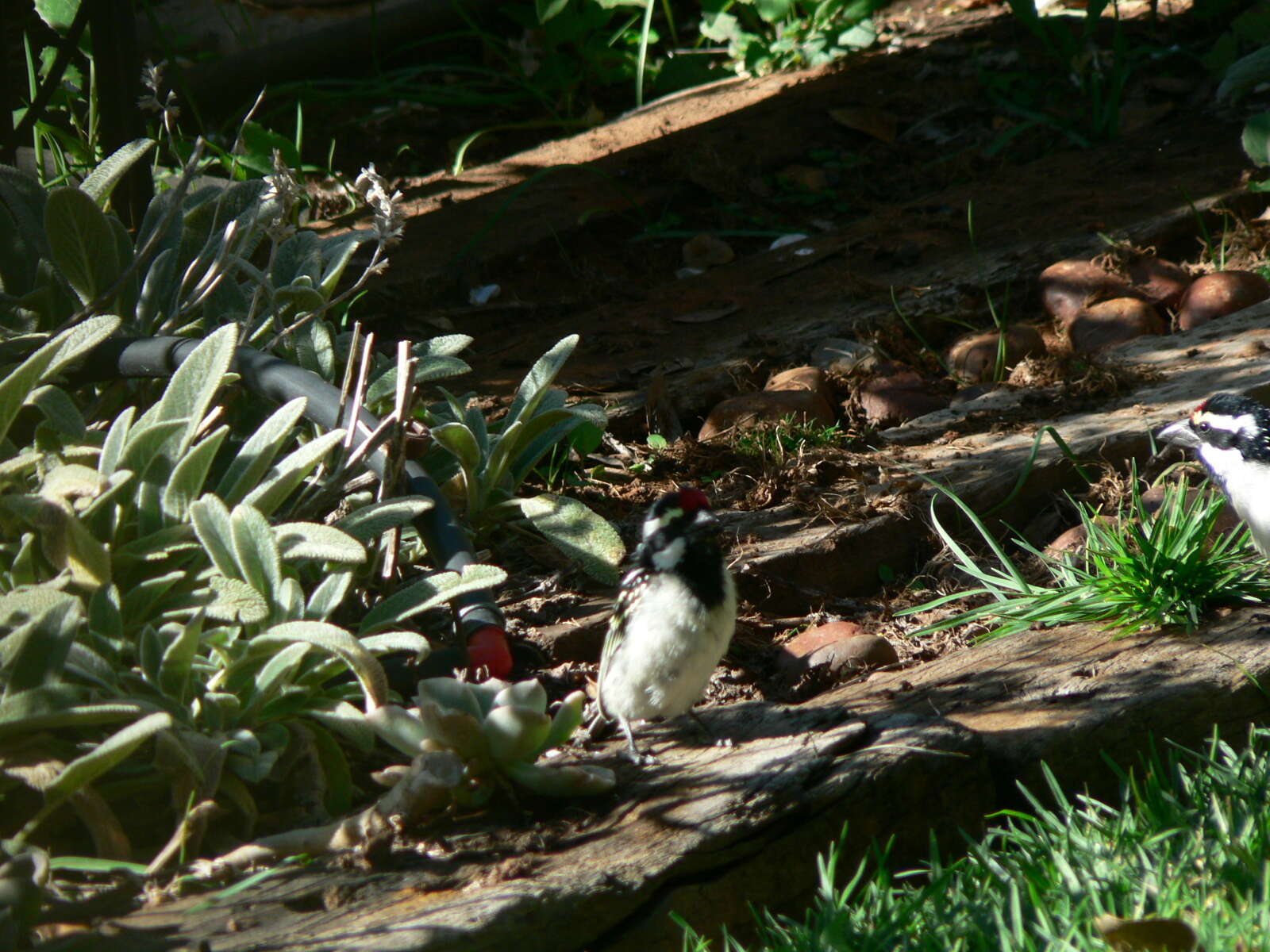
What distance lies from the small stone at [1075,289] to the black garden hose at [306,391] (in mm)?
3362

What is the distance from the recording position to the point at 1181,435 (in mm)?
4105

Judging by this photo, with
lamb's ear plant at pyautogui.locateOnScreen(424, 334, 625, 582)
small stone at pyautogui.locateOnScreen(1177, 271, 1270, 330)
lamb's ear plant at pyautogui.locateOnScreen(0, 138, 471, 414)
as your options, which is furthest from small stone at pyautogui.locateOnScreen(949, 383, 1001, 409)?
lamb's ear plant at pyautogui.locateOnScreen(0, 138, 471, 414)

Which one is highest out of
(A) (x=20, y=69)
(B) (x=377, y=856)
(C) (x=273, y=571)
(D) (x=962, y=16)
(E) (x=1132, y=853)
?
(A) (x=20, y=69)

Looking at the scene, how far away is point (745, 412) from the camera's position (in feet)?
16.1

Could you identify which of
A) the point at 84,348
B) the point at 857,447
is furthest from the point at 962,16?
the point at 84,348

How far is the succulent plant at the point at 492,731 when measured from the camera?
102 inches

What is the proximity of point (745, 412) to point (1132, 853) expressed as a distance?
→ 258 centimetres

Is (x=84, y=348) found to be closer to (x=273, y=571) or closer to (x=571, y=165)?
(x=273, y=571)

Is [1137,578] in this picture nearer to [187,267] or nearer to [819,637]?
[819,637]

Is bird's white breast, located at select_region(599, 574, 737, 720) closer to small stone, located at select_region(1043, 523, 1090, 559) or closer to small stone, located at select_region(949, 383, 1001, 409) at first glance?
small stone, located at select_region(1043, 523, 1090, 559)

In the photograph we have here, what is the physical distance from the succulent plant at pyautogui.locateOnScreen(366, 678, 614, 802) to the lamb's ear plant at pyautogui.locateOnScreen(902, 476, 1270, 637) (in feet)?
4.97

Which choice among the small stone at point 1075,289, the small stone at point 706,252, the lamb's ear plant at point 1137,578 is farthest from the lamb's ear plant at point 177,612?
the small stone at point 706,252

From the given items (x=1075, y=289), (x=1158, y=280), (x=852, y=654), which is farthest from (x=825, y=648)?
(x=1158, y=280)

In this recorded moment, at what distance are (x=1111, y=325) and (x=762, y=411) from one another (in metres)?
1.73
